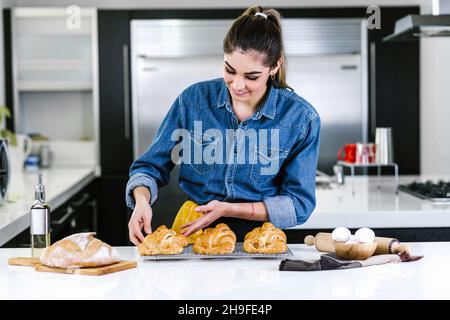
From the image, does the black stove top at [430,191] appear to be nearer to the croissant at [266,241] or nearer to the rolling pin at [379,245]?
the rolling pin at [379,245]

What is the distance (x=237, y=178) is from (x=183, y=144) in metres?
0.18

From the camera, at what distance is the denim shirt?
1932 millimetres

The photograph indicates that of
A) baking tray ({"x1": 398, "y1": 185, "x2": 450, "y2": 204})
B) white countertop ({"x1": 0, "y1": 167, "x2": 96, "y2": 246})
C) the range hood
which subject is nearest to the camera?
white countertop ({"x1": 0, "y1": 167, "x2": 96, "y2": 246})

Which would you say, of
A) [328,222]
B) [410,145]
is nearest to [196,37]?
[410,145]

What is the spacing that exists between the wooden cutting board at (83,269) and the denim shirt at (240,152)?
321 mm

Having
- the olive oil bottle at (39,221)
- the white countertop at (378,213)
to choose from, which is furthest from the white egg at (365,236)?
the white countertop at (378,213)

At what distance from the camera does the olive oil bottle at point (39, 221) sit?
67.3 inches

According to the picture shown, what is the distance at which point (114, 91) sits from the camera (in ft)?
15.2

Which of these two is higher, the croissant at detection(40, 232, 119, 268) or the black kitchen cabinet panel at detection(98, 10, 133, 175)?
the black kitchen cabinet panel at detection(98, 10, 133, 175)

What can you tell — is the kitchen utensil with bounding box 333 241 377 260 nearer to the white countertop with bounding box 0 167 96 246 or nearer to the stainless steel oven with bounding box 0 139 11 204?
the white countertop with bounding box 0 167 96 246

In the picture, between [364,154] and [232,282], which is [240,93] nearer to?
[232,282]

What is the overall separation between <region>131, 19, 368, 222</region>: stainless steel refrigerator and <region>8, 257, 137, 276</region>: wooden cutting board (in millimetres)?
3048

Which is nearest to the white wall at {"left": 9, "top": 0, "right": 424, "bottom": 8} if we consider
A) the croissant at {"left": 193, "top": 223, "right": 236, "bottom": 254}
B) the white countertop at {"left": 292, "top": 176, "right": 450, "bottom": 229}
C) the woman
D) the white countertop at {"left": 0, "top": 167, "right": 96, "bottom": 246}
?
the white countertop at {"left": 0, "top": 167, "right": 96, "bottom": 246}

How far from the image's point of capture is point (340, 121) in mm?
4703
